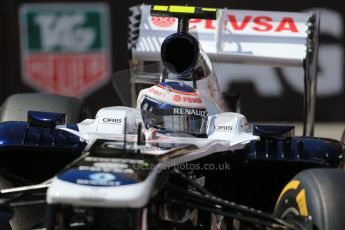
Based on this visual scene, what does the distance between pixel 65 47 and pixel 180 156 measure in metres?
6.74

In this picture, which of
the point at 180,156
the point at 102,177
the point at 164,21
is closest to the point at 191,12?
the point at 164,21

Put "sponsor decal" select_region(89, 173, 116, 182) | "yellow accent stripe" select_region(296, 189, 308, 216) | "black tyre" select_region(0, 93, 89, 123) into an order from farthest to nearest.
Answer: "black tyre" select_region(0, 93, 89, 123), "yellow accent stripe" select_region(296, 189, 308, 216), "sponsor decal" select_region(89, 173, 116, 182)

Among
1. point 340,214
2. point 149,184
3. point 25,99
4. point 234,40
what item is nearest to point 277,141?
point 340,214

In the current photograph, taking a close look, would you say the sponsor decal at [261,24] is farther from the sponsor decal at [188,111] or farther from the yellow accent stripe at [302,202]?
the yellow accent stripe at [302,202]

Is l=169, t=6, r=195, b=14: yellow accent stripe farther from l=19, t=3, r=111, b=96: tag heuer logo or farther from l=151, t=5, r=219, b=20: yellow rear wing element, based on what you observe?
l=19, t=3, r=111, b=96: tag heuer logo

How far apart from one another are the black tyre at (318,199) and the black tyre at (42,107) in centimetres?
227

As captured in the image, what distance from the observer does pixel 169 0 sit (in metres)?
8.16

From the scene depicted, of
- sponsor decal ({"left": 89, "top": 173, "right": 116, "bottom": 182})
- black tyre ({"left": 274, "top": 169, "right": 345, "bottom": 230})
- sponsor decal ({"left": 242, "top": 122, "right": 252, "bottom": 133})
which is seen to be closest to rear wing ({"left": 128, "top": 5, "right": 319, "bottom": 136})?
sponsor decal ({"left": 242, "top": 122, "right": 252, "bottom": 133})

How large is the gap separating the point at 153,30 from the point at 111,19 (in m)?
4.23

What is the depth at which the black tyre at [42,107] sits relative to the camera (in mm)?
5527

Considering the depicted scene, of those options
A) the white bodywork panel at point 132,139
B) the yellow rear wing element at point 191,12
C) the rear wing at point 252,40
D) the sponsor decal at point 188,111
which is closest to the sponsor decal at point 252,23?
the rear wing at point 252,40

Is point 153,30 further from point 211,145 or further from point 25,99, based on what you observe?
Answer: point 211,145

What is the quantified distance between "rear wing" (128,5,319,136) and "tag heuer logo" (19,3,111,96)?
13.5 ft

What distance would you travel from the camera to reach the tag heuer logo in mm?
10062
